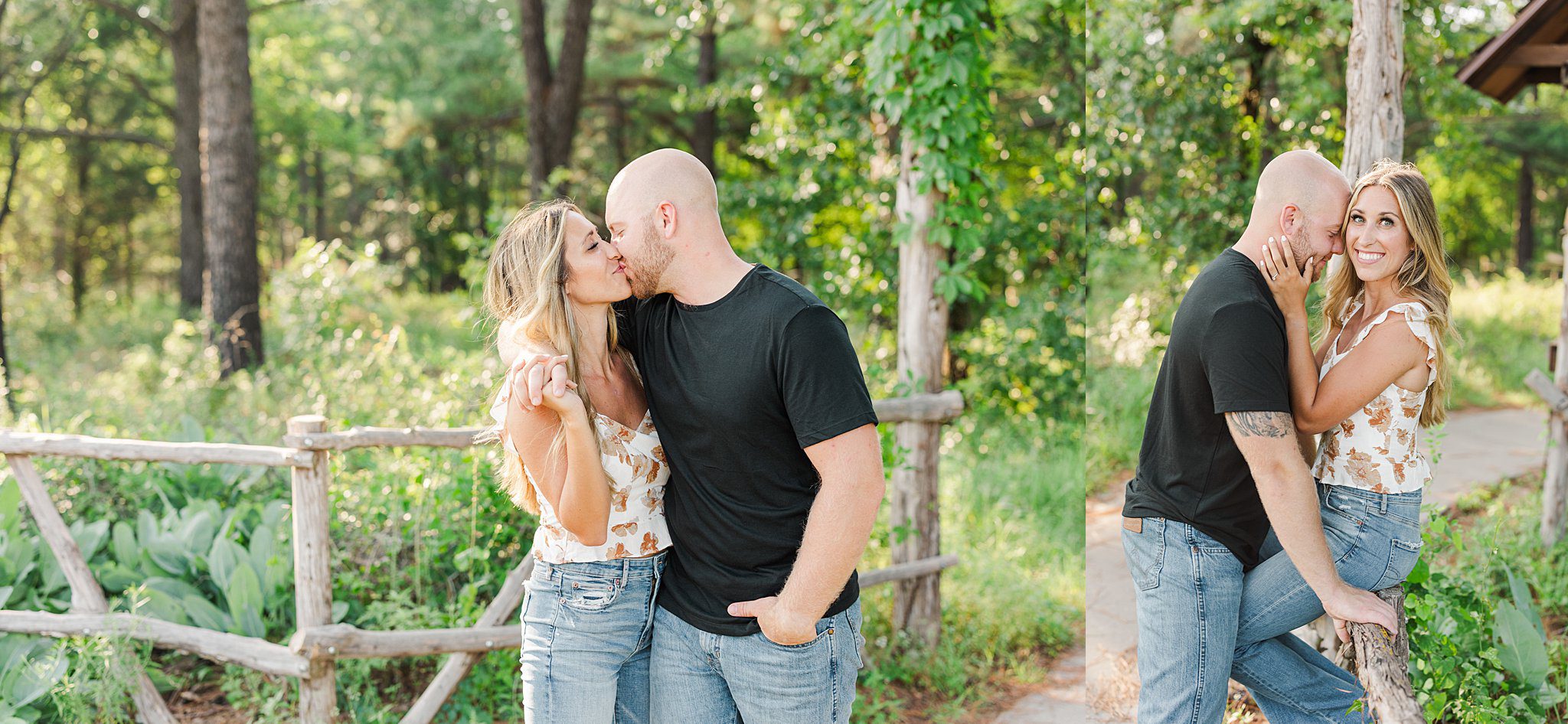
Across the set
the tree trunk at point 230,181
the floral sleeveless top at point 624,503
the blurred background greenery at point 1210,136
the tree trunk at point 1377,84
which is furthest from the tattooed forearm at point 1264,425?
the tree trunk at point 230,181

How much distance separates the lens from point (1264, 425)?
84.1 inches

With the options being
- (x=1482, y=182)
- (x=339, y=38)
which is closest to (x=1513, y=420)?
(x=1482, y=182)

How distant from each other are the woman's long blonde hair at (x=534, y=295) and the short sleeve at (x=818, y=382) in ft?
1.62

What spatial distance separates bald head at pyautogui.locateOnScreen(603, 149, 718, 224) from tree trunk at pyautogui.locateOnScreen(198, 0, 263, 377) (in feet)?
24.6

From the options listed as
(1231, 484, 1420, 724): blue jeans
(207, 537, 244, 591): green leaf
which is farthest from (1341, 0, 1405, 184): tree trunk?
(207, 537, 244, 591): green leaf

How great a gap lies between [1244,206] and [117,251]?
1099 inches

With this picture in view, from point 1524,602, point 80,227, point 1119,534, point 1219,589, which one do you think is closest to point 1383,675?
point 1219,589

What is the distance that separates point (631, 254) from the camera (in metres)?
2.12

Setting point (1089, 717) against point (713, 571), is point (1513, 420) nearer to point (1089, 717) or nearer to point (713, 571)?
point (1089, 717)

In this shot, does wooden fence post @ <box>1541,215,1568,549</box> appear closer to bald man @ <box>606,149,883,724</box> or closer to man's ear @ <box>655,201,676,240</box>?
bald man @ <box>606,149,883,724</box>

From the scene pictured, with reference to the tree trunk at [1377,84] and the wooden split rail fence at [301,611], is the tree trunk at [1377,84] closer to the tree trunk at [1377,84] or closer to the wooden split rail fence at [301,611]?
the tree trunk at [1377,84]

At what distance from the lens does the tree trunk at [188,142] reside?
41.5ft

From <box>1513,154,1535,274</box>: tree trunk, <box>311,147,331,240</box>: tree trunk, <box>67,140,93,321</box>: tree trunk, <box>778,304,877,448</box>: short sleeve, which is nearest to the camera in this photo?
<box>778,304,877,448</box>: short sleeve

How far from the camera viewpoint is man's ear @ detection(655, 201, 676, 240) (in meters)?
2.08
